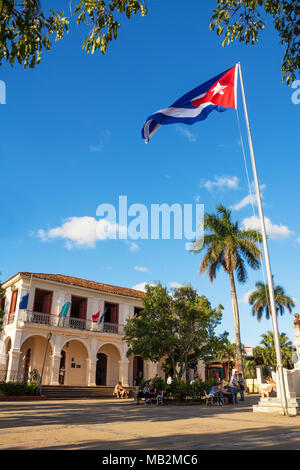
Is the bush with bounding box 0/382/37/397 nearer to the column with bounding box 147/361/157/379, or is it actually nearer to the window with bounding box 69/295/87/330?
the window with bounding box 69/295/87/330

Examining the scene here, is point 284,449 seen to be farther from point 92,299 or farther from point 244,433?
point 92,299

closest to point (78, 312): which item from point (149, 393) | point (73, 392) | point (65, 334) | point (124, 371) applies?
point (65, 334)

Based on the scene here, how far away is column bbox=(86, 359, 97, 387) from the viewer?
82.0 feet

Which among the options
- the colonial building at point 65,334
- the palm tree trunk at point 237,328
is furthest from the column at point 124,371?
the palm tree trunk at point 237,328

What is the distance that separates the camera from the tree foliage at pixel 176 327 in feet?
58.1

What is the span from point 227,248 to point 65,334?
13.1 metres

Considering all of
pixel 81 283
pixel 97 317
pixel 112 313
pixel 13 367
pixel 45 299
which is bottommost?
pixel 13 367

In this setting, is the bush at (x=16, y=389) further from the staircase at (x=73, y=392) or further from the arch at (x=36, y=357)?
Answer: the arch at (x=36, y=357)

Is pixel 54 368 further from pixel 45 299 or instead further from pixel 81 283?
pixel 81 283

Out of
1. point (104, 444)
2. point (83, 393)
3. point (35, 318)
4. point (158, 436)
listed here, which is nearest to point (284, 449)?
point (158, 436)

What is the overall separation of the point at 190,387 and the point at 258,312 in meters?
31.1

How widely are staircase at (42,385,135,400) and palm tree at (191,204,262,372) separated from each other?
10.8m

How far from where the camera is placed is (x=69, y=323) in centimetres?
2592

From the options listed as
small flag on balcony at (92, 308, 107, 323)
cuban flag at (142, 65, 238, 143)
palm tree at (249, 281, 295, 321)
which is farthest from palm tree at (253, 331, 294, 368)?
cuban flag at (142, 65, 238, 143)
